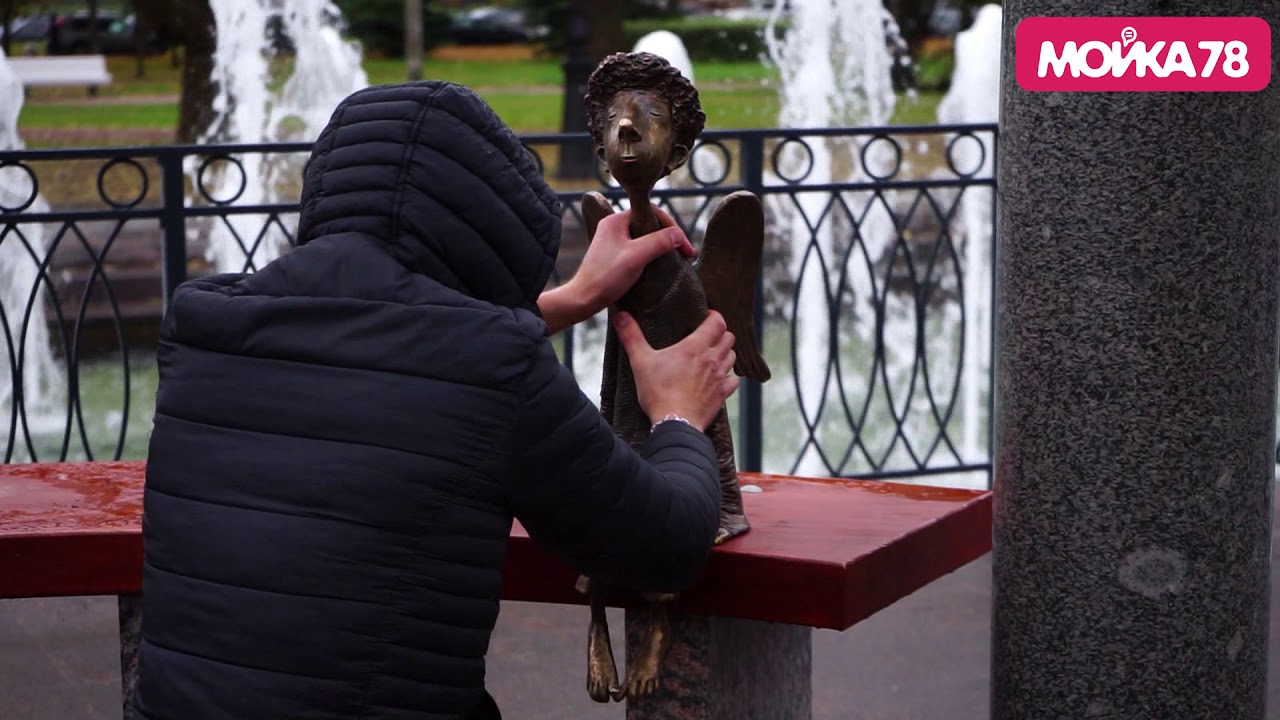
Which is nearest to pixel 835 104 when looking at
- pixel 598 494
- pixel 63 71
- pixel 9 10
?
pixel 9 10

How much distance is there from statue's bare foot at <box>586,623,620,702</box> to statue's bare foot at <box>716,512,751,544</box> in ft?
0.70

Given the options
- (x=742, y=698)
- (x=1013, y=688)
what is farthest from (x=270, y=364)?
(x=1013, y=688)

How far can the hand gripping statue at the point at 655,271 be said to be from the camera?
216 cm

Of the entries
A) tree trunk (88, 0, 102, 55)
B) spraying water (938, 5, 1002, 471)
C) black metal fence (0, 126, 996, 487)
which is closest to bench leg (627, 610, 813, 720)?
black metal fence (0, 126, 996, 487)

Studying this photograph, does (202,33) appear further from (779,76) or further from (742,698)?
(742,698)

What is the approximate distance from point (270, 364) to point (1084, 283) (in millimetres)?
1118

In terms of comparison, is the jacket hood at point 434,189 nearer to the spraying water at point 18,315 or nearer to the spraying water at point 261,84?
the spraying water at point 18,315

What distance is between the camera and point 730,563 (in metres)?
2.24

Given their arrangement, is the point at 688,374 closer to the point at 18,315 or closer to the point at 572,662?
the point at 572,662

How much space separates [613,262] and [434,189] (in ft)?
1.73

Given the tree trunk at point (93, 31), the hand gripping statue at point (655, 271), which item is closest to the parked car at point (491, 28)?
the tree trunk at point (93, 31)

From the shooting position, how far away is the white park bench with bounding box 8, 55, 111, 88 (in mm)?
19203

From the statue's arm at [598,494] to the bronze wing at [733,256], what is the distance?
0.37m

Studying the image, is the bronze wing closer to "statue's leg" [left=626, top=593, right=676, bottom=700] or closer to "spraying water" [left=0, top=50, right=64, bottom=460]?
"statue's leg" [left=626, top=593, right=676, bottom=700]
